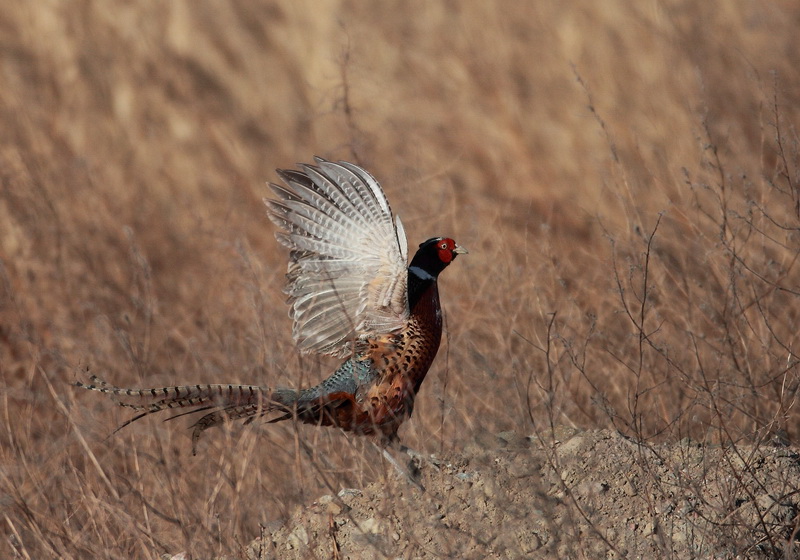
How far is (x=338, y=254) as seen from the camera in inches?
178

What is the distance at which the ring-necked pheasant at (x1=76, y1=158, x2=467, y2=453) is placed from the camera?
14.2 ft

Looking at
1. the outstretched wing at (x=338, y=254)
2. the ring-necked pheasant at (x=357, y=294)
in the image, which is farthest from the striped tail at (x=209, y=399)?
the outstretched wing at (x=338, y=254)

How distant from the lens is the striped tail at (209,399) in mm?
3545

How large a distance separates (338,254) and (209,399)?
1.01m

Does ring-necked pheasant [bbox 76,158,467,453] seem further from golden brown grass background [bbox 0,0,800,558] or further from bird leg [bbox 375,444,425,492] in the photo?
golden brown grass background [bbox 0,0,800,558]


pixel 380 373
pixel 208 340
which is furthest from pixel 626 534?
pixel 208 340

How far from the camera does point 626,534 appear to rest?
3.54m

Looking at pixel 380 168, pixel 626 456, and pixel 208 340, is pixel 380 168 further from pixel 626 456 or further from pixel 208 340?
pixel 626 456

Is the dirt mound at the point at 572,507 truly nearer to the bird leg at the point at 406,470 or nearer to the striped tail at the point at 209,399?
the bird leg at the point at 406,470

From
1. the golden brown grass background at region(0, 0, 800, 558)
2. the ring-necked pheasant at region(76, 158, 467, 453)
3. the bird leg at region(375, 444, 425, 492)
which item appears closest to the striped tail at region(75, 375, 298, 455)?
the ring-necked pheasant at region(76, 158, 467, 453)

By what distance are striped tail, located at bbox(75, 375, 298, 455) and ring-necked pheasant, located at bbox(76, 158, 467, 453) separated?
259mm

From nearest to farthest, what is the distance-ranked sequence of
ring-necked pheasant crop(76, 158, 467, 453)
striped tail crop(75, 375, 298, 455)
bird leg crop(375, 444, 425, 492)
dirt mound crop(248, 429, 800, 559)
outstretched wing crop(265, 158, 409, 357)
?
dirt mound crop(248, 429, 800, 559) → striped tail crop(75, 375, 298, 455) → bird leg crop(375, 444, 425, 492) → ring-necked pheasant crop(76, 158, 467, 453) → outstretched wing crop(265, 158, 409, 357)

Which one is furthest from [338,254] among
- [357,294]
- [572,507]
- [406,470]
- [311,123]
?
[311,123]

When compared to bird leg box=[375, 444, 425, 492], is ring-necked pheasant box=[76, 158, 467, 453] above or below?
above
